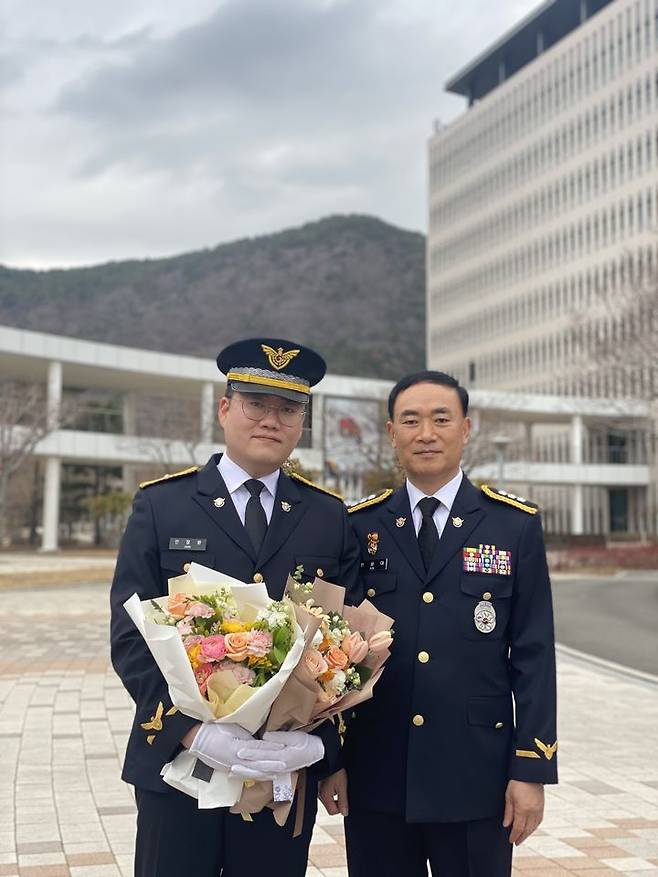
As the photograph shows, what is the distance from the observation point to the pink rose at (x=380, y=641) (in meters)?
2.98

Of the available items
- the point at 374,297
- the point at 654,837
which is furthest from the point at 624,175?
the point at 654,837

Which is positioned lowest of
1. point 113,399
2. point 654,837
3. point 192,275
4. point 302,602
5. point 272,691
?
point 654,837

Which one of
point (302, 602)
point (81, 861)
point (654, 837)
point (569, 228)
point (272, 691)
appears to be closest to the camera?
point (272, 691)

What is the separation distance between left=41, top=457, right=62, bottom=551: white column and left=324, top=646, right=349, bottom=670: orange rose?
43374mm

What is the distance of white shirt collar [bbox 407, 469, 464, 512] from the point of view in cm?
353

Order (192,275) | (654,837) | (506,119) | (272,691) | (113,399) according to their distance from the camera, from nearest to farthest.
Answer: (272,691), (654,837), (113,399), (506,119), (192,275)

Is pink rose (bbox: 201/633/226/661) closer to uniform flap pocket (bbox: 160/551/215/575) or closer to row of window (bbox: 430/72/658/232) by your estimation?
uniform flap pocket (bbox: 160/551/215/575)

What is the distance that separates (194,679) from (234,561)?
0.57 metres

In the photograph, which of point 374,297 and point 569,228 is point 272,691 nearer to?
point 569,228

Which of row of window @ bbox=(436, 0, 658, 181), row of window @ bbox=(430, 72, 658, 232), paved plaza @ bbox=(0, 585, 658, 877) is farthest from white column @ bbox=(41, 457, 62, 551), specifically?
row of window @ bbox=(436, 0, 658, 181)

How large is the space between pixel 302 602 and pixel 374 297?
132 m

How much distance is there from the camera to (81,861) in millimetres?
5027

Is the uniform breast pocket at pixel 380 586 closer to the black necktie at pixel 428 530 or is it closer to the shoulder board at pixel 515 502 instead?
the black necktie at pixel 428 530

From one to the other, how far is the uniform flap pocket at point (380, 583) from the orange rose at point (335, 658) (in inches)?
25.4
